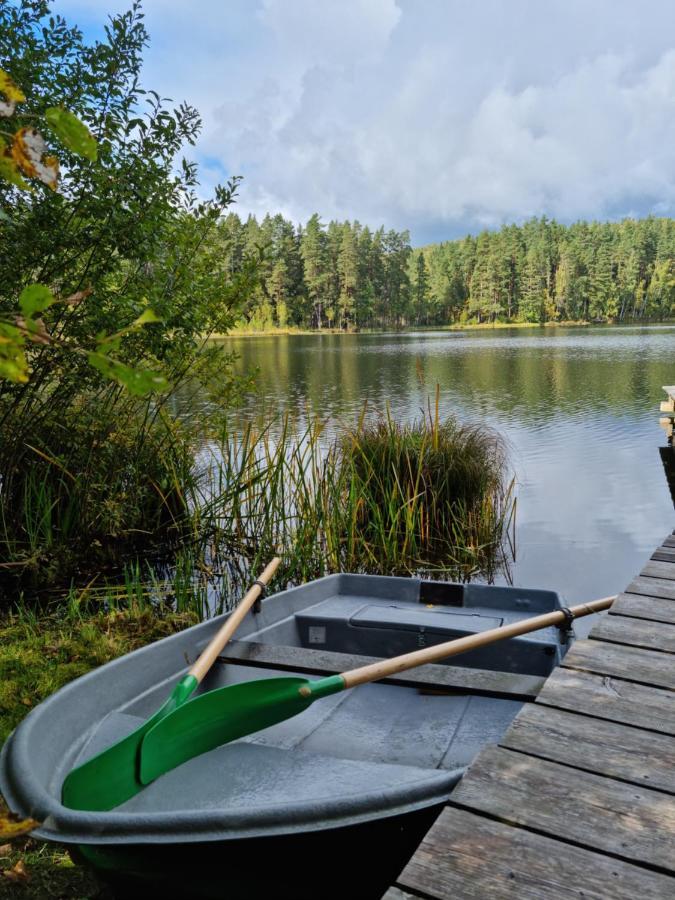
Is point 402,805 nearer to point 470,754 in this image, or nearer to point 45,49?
point 470,754

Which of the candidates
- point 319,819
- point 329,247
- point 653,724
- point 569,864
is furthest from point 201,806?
point 329,247

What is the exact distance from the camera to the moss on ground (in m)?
2.21

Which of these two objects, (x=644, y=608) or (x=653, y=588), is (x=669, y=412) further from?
(x=644, y=608)

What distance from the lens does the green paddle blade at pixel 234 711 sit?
7.46 feet

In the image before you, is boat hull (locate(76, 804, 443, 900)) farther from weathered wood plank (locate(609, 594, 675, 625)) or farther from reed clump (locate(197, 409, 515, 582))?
reed clump (locate(197, 409, 515, 582))

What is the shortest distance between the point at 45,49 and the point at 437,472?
4.25 metres

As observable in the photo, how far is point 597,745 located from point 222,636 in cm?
153

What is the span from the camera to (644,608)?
9.04 ft

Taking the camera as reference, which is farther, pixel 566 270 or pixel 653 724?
pixel 566 270

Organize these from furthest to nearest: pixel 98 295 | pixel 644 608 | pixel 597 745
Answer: pixel 98 295 < pixel 644 608 < pixel 597 745

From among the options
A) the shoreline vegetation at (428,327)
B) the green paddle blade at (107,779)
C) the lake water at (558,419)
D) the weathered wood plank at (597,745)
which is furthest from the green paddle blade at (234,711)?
the shoreline vegetation at (428,327)

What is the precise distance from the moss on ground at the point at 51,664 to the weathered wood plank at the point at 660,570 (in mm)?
2571

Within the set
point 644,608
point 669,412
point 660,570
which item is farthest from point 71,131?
point 669,412

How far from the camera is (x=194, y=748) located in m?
2.32
